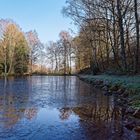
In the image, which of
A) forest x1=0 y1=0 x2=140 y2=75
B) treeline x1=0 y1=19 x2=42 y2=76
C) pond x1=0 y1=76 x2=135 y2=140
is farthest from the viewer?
treeline x1=0 y1=19 x2=42 y2=76

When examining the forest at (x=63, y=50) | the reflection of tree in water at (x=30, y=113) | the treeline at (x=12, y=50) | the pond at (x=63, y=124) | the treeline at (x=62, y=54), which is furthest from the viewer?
the treeline at (x=62, y=54)

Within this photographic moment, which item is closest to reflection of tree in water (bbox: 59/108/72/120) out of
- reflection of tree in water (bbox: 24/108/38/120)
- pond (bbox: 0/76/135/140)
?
pond (bbox: 0/76/135/140)

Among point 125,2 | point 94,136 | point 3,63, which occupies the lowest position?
point 94,136

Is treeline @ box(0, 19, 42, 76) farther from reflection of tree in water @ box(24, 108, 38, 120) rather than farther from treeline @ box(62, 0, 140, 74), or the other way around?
reflection of tree in water @ box(24, 108, 38, 120)

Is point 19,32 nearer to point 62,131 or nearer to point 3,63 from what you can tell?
point 3,63

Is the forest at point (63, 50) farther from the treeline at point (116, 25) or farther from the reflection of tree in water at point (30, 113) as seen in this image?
the reflection of tree in water at point (30, 113)

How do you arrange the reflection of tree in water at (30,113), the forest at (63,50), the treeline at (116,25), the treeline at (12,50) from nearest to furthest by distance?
the reflection of tree in water at (30,113), the treeline at (116,25), the forest at (63,50), the treeline at (12,50)

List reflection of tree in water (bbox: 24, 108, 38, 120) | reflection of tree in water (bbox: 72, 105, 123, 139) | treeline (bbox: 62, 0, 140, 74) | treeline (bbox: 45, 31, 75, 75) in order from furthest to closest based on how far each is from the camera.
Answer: treeline (bbox: 45, 31, 75, 75), treeline (bbox: 62, 0, 140, 74), reflection of tree in water (bbox: 24, 108, 38, 120), reflection of tree in water (bbox: 72, 105, 123, 139)

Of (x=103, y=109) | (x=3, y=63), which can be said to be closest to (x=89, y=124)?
(x=103, y=109)

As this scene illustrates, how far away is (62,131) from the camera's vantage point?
6.82 meters

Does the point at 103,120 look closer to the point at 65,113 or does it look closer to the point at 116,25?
the point at 65,113

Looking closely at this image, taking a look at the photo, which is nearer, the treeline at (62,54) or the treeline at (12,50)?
the treeline at (12,50)

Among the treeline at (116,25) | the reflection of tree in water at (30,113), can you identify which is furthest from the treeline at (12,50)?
the reflection of tree in water at (30,113)

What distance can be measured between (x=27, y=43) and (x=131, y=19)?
48852mm
